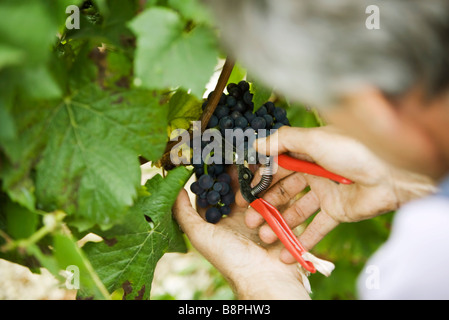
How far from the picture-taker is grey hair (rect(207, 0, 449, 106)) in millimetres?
445

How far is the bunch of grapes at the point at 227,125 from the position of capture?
0.91m

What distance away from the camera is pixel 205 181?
3.10 ft

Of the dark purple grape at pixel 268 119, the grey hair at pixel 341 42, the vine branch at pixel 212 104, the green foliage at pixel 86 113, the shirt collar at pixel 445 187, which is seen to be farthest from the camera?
the dark purple grape at pixel 268 119

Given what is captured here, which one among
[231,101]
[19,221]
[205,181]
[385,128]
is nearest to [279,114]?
[231,101]

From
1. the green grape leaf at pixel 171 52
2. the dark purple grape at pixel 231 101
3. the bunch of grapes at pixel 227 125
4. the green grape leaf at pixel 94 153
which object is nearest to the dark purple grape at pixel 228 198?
the bunch of grapes at pixel 227 125

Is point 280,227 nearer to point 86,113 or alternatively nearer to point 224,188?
point 224,188

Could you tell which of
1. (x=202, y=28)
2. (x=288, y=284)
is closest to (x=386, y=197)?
(x=288, y=284)

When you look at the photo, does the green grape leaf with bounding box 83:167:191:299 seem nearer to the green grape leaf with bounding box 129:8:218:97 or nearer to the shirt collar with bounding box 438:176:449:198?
the green grape leaf with bounding box 129:8:218:97

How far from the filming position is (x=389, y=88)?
488 millimetres

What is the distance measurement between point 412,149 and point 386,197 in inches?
14.4

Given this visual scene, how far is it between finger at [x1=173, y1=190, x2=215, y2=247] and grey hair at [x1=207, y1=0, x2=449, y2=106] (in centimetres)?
55

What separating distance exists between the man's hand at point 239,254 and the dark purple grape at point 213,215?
24mm

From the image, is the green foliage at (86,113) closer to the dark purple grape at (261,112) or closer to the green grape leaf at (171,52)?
the green grape leaf at (171,52)
